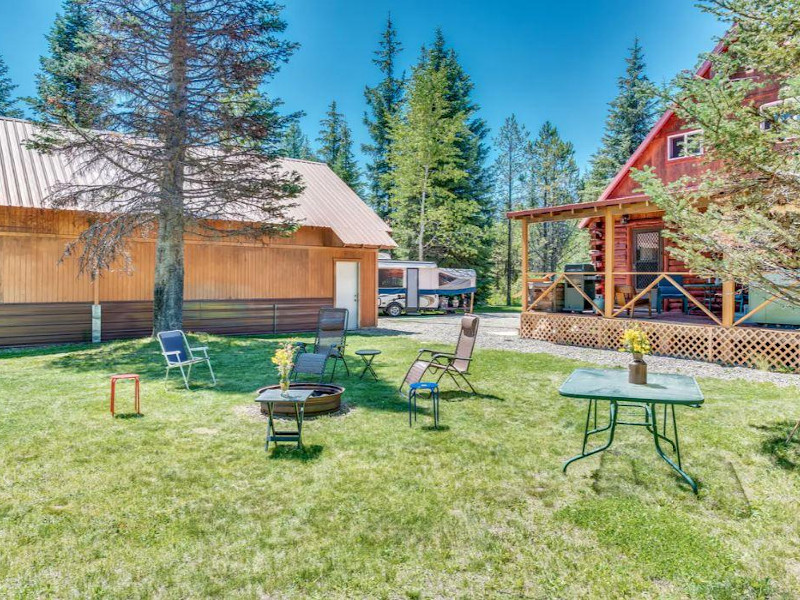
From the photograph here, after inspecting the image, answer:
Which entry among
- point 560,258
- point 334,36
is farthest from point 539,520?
point 560,258

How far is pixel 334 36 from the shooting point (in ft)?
69.5

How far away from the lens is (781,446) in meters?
4.37

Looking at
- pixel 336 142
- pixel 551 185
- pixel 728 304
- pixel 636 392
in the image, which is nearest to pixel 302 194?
pixel 728 304

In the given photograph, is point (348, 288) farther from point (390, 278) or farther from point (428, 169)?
point (428, 169)

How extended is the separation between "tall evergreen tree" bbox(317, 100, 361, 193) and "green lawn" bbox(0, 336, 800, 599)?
2708cm

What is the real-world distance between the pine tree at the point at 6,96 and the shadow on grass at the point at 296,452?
84.1 feet

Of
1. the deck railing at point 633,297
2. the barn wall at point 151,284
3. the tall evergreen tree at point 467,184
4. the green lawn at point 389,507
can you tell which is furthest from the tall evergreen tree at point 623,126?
the green lawn at point 389,507

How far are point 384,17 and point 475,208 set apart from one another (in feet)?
44.4

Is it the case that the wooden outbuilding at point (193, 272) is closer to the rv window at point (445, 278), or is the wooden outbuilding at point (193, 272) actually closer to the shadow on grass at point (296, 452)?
the rv window at point (445, 278)

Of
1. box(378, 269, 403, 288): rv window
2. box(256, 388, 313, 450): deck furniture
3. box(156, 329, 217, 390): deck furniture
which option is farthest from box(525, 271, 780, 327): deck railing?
box(378, 269, 403, 288): rv window

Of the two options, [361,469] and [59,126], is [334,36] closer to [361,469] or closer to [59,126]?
[59,126]

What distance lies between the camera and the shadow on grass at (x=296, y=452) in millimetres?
4102

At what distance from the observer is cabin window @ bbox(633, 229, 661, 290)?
12.8 m

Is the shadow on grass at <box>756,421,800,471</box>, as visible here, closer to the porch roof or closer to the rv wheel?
the porch roof
